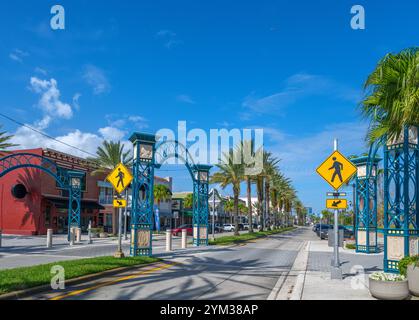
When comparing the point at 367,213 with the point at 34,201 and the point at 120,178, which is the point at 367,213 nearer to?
the point at 120,178

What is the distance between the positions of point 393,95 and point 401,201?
13.1 ft

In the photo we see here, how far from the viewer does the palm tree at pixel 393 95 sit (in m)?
10.2

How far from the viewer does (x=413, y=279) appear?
9.45 metres

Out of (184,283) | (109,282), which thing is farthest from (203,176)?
(109,282)

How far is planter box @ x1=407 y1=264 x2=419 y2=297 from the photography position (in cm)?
933

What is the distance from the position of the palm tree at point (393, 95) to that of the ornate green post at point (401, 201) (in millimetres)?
1217

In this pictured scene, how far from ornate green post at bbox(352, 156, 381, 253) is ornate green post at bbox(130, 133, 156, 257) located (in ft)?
42.7

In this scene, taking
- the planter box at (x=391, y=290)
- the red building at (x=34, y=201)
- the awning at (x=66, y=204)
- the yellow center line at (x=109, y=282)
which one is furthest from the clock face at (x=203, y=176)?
the awning at (x=66, y=204)

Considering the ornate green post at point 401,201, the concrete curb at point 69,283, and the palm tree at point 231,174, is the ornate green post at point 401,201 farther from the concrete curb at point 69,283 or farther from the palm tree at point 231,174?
the palm tree at point 231,174
